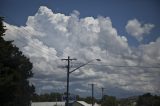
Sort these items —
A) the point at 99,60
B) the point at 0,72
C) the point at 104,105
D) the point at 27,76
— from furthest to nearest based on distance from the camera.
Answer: the point at 104,105 → the point at 27,76 → the point at 0,72 → the point at 99,60

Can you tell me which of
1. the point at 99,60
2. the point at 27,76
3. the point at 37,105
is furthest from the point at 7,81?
the point at 37,105

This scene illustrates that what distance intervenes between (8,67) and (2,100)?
15.6 feet

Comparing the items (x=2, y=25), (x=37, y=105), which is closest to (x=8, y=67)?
(x=2, y=25)

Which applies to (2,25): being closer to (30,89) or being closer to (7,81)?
(7,81)

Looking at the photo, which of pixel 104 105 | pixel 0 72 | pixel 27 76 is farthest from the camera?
pixel 104 105

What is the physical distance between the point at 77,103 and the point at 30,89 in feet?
175

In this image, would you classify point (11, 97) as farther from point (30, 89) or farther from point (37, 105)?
point (37, 105)

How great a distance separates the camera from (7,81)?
5300cm

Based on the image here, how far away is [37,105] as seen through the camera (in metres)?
135

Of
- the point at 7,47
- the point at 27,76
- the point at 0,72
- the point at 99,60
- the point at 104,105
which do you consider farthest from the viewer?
the point at 104,105

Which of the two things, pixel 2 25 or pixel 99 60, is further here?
pixel 2 25

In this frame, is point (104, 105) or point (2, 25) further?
point (104, 105)

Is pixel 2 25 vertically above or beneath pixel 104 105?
above

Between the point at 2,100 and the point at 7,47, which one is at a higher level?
the point at 7,47
